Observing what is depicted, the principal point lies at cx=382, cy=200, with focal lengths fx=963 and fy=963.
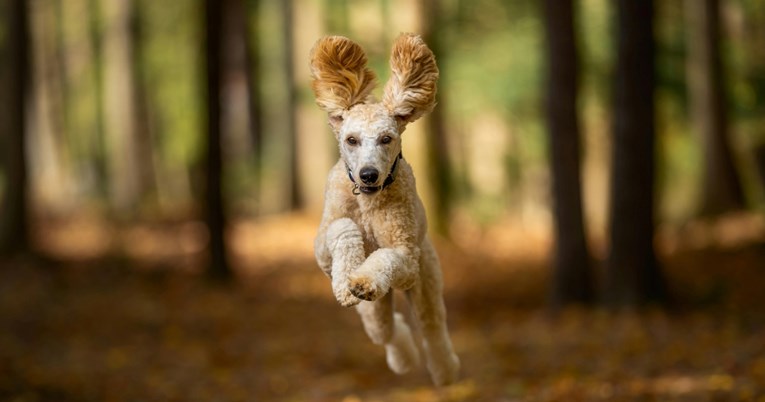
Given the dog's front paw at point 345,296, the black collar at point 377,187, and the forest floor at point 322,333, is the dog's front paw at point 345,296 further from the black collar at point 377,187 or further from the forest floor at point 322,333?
the forest floor at point 322,333

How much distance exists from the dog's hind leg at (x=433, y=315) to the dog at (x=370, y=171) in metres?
0.28

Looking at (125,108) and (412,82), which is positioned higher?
(412,82)

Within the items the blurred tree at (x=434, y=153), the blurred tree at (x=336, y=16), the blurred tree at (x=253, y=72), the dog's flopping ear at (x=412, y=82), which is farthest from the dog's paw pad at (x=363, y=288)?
the blurred tree at (x=253, y=72)

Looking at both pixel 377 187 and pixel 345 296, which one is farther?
pixel 377 187

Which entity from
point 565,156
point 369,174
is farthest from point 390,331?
point 565,156

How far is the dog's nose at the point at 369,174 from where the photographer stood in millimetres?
4211

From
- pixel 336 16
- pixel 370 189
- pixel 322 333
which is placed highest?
pixel 336 16

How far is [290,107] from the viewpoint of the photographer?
27.7m

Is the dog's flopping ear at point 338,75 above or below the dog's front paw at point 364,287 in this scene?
above

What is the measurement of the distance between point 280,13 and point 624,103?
19237 millimetres

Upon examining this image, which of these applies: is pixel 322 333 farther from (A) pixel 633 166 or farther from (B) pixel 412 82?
(B) pixel 412 82

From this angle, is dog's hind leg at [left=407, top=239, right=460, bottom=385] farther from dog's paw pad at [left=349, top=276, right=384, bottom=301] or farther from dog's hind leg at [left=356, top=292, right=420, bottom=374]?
dog's paw pad at [left=349, top=276, right=384, bottom=301]

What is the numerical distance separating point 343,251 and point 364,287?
485 mm

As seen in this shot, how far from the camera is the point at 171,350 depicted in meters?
12.6
